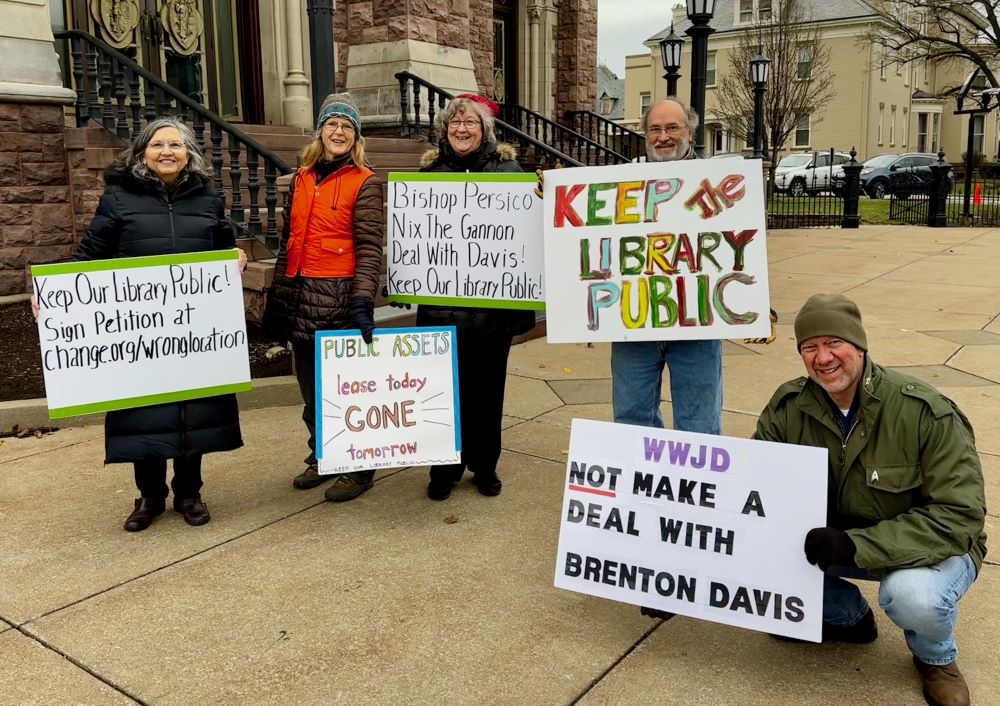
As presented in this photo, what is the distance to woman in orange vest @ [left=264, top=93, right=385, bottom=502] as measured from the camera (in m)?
3.76

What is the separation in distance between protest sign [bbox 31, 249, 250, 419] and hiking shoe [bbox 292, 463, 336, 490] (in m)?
0.66

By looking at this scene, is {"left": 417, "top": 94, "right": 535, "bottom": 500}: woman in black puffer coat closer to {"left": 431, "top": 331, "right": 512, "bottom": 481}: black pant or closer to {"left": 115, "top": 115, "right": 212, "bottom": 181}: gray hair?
{"left": 431, "top": 331, "right": 512, "bottom": 481}: black pant

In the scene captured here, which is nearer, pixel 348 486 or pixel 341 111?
pixel 341 111

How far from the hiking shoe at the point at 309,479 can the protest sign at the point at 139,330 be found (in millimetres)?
658

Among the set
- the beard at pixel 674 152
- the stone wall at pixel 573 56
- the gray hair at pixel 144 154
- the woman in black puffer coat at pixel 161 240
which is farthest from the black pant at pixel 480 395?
the stone wall at pixel 573 56

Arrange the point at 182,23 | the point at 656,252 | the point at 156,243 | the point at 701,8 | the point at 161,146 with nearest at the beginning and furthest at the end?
the point at 656,252
the point at 161,146
the point at 156,243
the point at 701,8
the point at 182,23

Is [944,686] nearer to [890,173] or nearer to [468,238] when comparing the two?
[468,238]

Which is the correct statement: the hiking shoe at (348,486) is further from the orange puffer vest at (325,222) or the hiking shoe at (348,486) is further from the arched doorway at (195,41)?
the arched doorway at (195,41)

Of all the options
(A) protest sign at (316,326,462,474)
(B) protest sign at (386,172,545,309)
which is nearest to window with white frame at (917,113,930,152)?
(B) protest sign at (386,172,545,309)

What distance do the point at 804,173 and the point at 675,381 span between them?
101ft

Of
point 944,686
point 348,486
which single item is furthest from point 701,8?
point 944,686

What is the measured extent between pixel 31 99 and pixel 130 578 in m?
6.44

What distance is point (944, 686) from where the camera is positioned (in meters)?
2.48

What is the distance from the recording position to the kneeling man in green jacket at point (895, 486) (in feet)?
7.83
